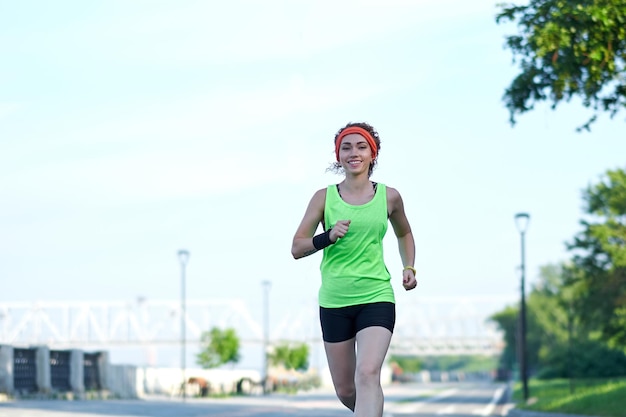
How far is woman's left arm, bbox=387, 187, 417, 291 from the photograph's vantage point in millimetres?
7074

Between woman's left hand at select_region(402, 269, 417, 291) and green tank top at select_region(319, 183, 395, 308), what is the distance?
0.20 meters

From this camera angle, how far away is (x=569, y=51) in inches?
735

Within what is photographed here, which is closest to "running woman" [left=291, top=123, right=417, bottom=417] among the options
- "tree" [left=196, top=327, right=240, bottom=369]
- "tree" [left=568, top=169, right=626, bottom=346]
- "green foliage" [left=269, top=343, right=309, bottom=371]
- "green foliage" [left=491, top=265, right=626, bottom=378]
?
"green foliage" [left=491, top=265, right=626, bottom=378]

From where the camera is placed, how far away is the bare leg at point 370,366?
21.9 feet

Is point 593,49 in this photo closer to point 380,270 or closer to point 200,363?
point 380,270

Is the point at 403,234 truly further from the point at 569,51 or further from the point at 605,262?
the point at 605,262

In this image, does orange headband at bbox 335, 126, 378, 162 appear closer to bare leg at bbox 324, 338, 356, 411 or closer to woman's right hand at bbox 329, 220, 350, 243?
woman's right hand at bbox 329, 220, 350, 243

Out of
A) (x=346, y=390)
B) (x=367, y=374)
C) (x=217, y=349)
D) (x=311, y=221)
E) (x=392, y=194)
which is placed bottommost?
(x=217, y=349)

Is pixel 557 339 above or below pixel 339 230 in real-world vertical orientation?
below

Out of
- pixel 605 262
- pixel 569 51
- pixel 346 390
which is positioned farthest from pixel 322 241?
pixel 605 262

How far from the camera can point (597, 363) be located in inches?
2857

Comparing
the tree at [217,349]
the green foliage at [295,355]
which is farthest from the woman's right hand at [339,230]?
the tree at [217,349]

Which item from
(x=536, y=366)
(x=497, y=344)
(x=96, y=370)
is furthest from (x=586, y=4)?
(x=497, y=344)

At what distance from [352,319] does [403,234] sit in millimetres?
734
